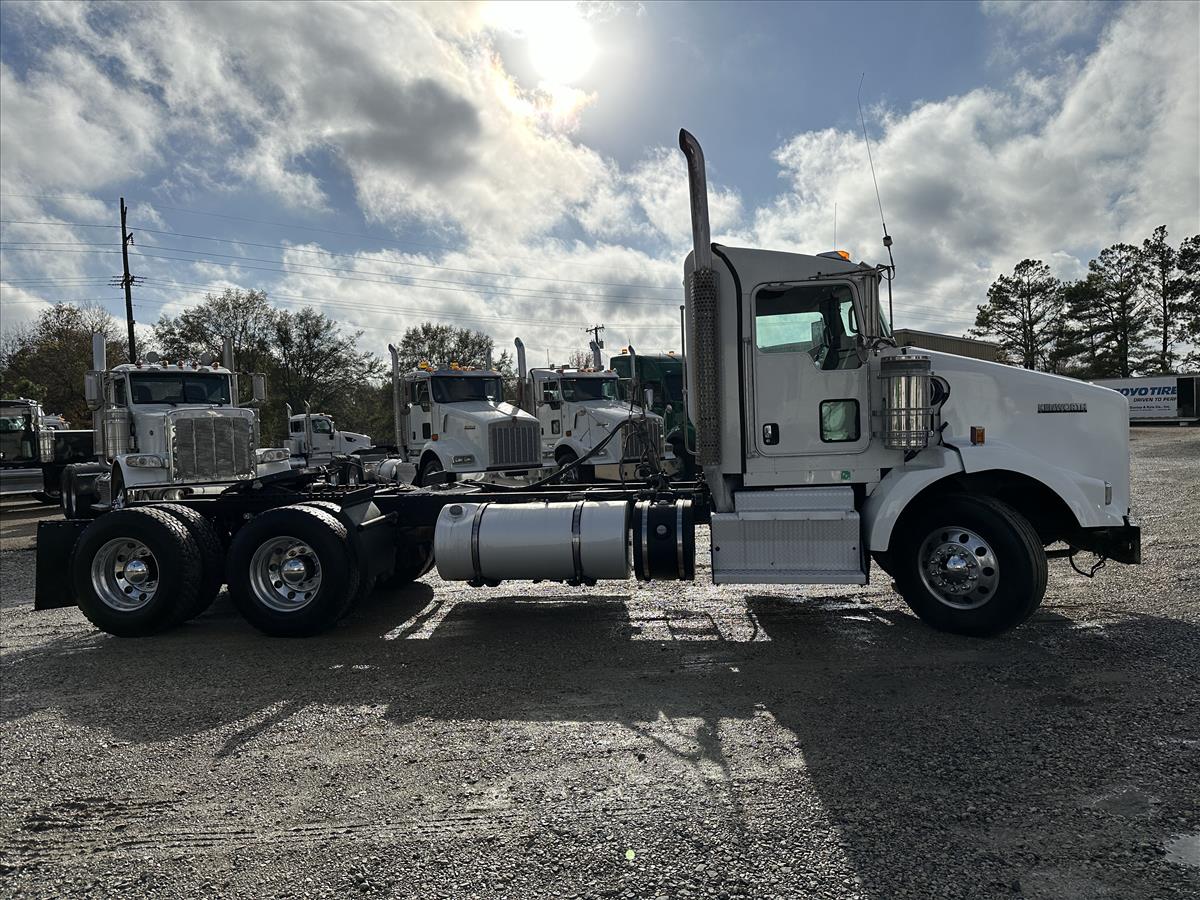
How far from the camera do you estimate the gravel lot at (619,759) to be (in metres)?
3.16

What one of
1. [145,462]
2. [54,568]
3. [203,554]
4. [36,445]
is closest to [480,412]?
[145,462]

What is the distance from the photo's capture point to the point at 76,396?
4222 cm

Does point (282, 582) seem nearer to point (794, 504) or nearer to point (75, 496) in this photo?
point (794, 504)

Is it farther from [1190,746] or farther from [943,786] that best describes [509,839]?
[1190,746]

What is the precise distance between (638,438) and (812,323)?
256cm

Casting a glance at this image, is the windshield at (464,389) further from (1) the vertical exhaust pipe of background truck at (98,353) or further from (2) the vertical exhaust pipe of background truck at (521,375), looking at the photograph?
(1) the vertical exhaust pipe of background truck at (98,353)

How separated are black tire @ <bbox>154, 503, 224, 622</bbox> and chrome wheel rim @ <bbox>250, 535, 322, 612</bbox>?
621 millimetres

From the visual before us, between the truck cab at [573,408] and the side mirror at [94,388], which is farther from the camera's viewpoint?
the truck cab at [573,408]

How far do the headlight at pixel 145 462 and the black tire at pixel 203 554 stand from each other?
583cm

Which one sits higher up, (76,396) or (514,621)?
(76,396)

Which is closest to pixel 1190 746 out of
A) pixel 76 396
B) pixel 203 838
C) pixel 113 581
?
pixel 203 838

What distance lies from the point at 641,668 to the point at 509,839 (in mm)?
2416

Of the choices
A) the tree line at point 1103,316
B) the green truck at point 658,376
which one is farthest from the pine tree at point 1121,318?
the green truck at point 658,376

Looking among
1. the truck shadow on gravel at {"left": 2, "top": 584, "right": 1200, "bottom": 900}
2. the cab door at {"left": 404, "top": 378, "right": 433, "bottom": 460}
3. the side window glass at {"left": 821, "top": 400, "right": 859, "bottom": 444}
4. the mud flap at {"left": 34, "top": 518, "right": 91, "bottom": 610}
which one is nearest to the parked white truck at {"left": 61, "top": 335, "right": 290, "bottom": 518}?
the cab door at {"left": 404, "top": 378, "right": 433, "bottom": 460}
